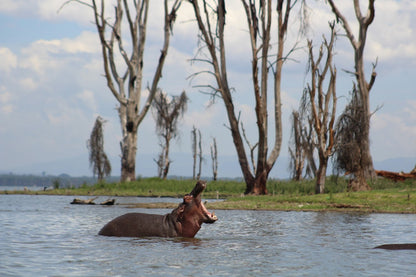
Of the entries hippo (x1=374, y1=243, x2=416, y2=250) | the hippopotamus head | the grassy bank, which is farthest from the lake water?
the grassy bank

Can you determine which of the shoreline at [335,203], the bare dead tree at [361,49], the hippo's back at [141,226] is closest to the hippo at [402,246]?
the hippo's back at [141,226]

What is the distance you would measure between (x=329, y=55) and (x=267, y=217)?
1084 cm

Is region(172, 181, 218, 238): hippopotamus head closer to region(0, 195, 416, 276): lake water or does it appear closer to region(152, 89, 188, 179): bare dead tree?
region(0, 195, 416, 276): lake water

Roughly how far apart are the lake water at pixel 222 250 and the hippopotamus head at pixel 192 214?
0.89 ft

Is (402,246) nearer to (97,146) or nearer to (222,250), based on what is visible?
(222,250)

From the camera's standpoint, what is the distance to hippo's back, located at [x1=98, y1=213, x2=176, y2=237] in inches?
455

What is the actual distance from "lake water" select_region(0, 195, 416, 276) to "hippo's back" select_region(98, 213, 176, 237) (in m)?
0.19

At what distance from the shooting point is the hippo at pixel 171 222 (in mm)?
11039

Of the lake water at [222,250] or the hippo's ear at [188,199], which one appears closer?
the lake water at [222,250]

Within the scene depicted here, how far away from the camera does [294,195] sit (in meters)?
25.6

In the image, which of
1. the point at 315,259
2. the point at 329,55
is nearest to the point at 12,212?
the point at 315,259

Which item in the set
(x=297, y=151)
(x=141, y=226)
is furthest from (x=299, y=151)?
(x=141, y=226)

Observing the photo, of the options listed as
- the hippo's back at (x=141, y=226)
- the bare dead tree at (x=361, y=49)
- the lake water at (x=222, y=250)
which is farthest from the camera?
the bare dead tree at (x=361, y=49)

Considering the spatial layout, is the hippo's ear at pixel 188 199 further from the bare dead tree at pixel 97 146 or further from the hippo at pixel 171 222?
the bare dead tree at pixel 97 146
